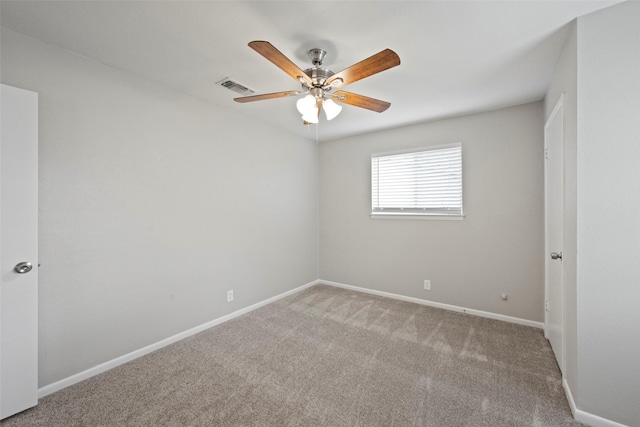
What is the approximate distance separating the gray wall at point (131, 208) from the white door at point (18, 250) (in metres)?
0.13

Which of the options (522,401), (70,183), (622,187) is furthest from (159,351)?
(622,187)

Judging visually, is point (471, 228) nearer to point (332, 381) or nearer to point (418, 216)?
point (418, 216)

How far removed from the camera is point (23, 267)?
1823 mm

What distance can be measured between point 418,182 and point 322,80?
7.75 ft

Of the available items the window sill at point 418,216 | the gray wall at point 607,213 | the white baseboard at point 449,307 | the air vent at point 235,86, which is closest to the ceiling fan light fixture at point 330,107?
the air vent at point 235,86

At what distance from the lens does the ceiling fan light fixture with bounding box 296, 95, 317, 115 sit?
197 centimetres

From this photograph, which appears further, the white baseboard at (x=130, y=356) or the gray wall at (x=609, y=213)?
the white baseboard at (x=130, y=356)

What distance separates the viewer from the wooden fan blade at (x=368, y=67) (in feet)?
4.93

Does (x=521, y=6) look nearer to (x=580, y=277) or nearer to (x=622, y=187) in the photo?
(x=622, y=187)

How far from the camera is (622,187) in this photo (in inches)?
63.3

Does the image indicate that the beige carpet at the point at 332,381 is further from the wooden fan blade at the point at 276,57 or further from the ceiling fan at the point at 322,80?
the wooden fan blade at the point at 276,57

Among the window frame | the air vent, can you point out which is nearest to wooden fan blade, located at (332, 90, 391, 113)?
the air vent

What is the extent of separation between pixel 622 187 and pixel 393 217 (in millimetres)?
2536

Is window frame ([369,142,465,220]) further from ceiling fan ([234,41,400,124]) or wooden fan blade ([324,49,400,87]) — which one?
wooden fan blade ([324,49,400,87])
